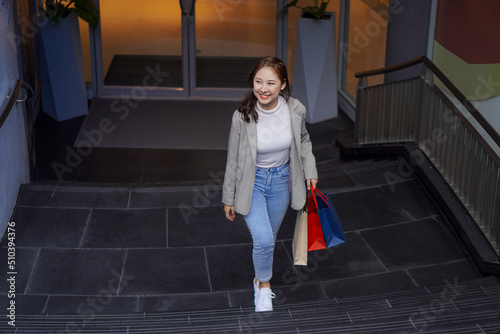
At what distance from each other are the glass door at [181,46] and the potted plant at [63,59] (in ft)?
2.48

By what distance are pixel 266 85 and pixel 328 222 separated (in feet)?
3.24

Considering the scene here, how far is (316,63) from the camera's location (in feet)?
32.8

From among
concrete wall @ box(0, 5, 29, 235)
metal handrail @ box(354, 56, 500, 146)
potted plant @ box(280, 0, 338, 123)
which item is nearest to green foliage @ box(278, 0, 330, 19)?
potted plant @ box(280, 0, 338, 123)

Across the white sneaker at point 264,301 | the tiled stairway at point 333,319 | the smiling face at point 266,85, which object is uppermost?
the smiling face at point 266,85

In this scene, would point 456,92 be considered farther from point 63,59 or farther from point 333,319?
point 63,59

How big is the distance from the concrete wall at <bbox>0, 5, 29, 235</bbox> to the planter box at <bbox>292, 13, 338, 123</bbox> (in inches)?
Result: 162

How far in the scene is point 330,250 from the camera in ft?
18.8

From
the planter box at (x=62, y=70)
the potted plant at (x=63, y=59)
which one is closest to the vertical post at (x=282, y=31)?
the potted plant at (x=63, y=59)

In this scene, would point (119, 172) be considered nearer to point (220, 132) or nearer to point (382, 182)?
point (220, 132)

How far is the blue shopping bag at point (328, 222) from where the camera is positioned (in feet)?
15.0

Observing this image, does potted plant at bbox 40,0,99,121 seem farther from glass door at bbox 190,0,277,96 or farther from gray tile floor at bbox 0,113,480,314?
gray tile floor at bbox 0,113,480,314

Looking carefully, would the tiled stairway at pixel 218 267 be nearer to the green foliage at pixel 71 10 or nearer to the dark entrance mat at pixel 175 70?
the green foliage at pixel 71 10

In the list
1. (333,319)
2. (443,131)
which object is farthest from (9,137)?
(443,131)

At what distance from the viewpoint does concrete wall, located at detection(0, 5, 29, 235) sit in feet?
20.1
